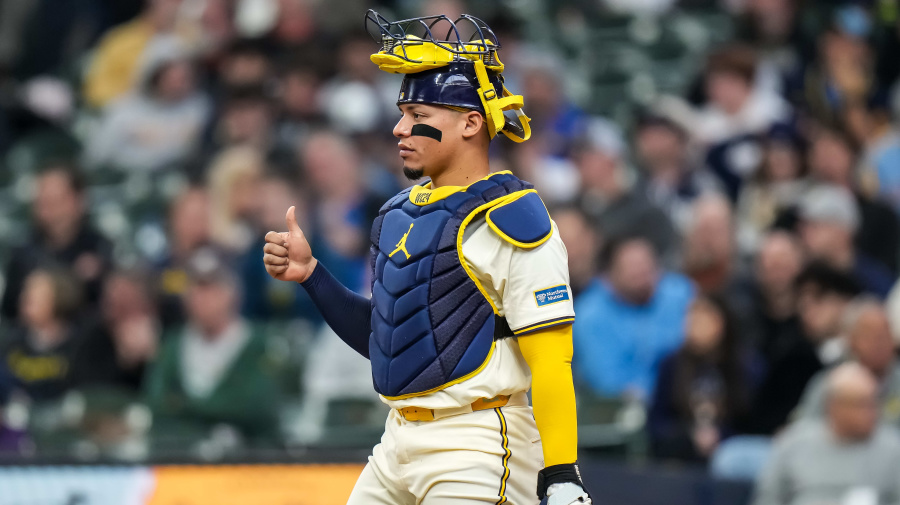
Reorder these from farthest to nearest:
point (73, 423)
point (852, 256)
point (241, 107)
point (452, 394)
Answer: point (241, 107)
point (852, 256)
point (73, 423)
point (452, 394)

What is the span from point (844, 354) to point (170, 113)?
5793 mm

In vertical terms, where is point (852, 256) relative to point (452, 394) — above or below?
→ below

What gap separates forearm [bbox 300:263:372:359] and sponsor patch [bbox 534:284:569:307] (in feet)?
2.14

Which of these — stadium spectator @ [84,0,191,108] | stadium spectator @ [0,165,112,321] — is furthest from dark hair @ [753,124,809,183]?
stadium spectator @ [84,0,191,108]

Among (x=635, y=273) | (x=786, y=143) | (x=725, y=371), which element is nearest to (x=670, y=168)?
(x=786, y=143)

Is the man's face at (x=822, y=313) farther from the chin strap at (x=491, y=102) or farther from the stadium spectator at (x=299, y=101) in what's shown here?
the stadium spectator at (x=299, y=101)

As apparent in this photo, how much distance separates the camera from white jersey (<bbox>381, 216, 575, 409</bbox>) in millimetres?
3342

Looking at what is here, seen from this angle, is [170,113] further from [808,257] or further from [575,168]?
[808,257]

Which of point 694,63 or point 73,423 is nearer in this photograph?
point 73,423

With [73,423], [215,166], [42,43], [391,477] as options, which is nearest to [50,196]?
[215,166]

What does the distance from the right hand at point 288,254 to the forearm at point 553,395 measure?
74 cm

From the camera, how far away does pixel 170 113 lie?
10305 mm

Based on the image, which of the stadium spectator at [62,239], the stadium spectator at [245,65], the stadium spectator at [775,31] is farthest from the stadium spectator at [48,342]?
the stadium spectator at [775,31]

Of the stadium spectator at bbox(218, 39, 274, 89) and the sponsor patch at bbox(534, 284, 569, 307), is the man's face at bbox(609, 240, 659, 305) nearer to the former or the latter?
the stadium spectator at bbox(218, 39, 274, 89)
